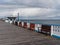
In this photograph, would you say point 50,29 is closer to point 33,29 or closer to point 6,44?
point 33,29

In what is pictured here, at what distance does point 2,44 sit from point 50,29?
24.8 ft

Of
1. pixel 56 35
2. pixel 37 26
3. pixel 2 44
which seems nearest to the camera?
pixel 2 44

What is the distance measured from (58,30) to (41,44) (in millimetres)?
6885

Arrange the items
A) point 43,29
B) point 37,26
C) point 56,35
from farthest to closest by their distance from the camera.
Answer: point 37,26 < point 43,29 < point 56,35

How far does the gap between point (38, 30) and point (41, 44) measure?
32.0ft

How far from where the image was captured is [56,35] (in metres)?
20.8

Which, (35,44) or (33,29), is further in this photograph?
(33,29)

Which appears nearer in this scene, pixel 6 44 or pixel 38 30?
pixel 6 44

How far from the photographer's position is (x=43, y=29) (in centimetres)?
2350

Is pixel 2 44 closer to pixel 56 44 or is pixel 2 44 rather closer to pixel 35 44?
pixel 35 44

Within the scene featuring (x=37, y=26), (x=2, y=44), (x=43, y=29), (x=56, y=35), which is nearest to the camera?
(x=2, y=44)

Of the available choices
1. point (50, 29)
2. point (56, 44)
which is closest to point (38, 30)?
point (50, 29)

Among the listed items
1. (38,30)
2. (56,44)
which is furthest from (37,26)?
(56,44)

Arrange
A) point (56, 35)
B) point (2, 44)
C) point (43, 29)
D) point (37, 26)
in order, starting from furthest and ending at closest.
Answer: point (37, 26) → point (43, 29) → point (56, 35) → point (2, 44)
